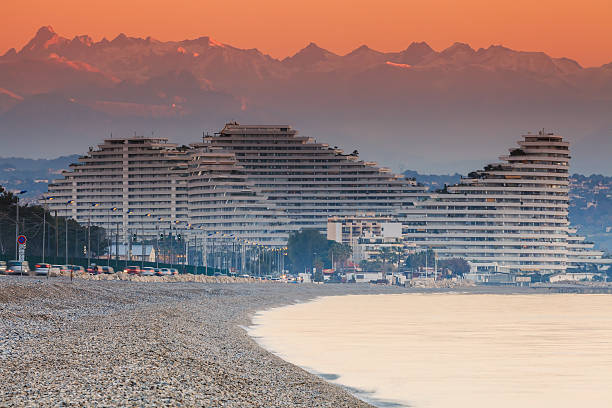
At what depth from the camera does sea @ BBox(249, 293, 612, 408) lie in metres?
33.9

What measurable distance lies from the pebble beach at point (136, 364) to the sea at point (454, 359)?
6.91 ft

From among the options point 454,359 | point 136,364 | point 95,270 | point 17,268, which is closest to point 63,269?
point 95,270

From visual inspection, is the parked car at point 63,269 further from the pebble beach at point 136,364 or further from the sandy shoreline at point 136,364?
the pebble beach at point 136,364

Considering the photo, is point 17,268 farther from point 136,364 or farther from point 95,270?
point 136,364

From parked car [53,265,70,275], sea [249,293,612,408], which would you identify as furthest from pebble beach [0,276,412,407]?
parked car [53,265,70,275]

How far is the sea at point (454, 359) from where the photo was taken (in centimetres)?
3388

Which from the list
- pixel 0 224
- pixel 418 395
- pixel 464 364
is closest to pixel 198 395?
pixel 418 395

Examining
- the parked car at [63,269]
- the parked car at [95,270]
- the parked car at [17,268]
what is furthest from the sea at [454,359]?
the parked car at [95,270]

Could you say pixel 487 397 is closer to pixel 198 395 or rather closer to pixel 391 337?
pixel 198 395

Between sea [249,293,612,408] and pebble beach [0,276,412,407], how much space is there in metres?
2.10

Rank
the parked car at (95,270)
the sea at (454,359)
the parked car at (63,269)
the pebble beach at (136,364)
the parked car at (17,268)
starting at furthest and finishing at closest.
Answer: the parked car at (95,270) → the parked car at (63,269) → the parked car at (17,268) → the sea at (454,359) → the pebble beach at (136,364)

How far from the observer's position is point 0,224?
172375 mm

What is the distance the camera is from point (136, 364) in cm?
3139

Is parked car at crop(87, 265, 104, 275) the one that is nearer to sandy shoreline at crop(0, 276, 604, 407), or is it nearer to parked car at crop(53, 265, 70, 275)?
parked car at crop(53, 265, 70, 275)
